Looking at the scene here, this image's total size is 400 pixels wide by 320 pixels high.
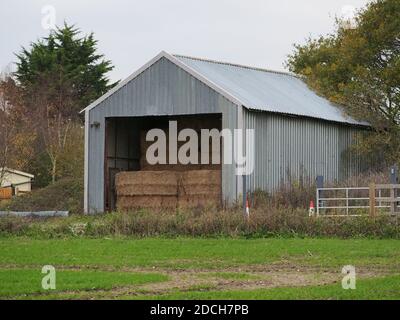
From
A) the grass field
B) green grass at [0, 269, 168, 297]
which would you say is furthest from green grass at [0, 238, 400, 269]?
green grass at [0, 269, 168, 297]

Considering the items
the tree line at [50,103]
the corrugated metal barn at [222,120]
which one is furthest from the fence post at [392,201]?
the tree line at [50,103]

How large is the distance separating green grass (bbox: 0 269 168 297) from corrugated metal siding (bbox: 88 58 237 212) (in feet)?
61.6

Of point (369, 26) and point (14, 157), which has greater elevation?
point (369, 26)

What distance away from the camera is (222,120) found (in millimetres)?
35531

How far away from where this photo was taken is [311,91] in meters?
45.9

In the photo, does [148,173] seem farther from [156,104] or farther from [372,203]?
[372,203]

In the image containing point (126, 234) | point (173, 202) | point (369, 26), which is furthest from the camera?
point (369, 26)

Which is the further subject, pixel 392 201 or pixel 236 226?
pixel 392 201

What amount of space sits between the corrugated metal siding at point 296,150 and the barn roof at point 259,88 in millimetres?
442

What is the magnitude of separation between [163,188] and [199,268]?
65.3 ft

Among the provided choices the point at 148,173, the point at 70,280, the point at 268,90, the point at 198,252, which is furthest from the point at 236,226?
the point at 268,90
